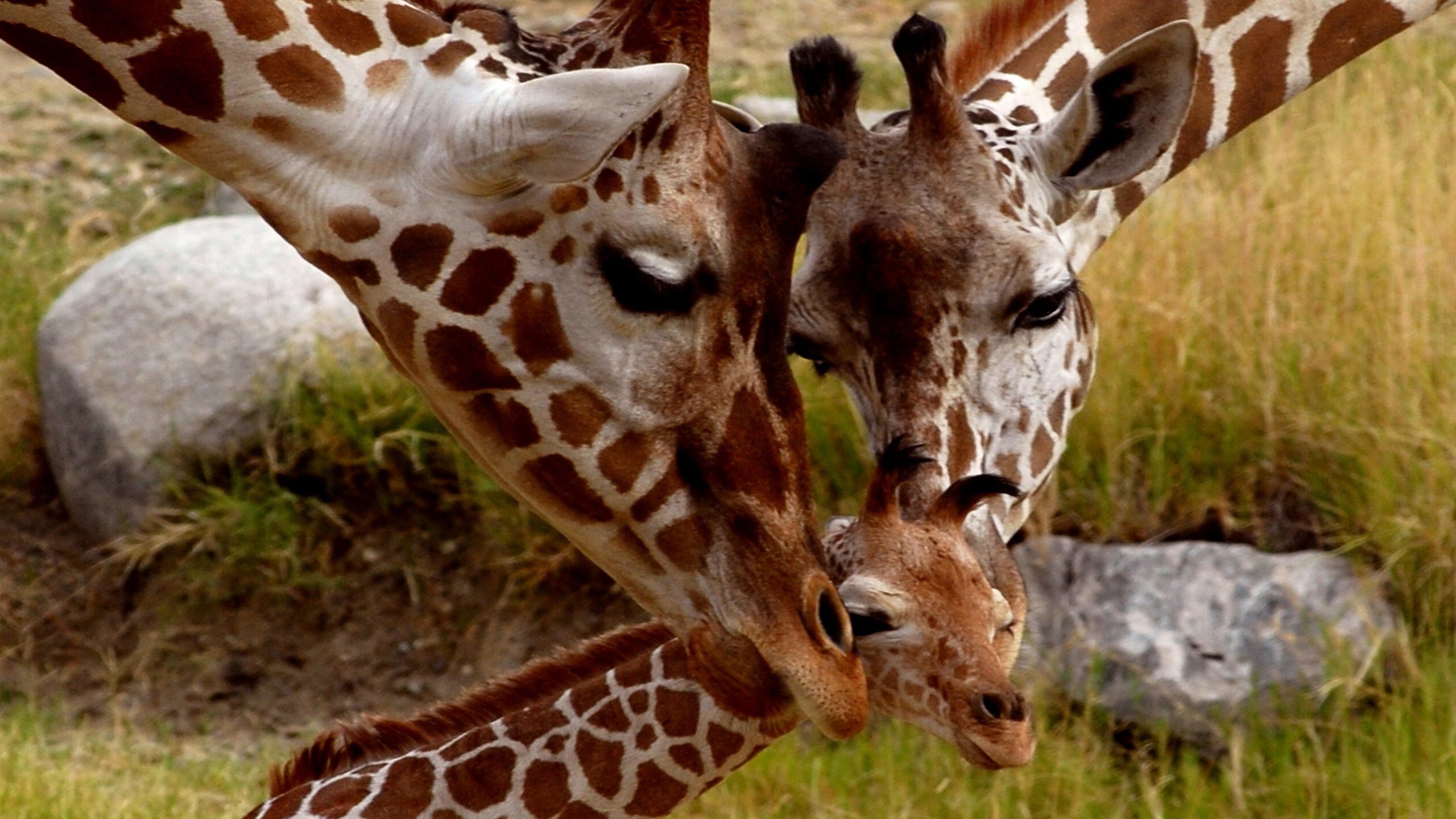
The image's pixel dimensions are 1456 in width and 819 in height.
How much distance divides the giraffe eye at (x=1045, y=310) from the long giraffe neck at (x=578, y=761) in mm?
914

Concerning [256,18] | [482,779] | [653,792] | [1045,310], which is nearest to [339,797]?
[482,779]

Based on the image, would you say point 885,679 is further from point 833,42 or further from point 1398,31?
point 1398,31

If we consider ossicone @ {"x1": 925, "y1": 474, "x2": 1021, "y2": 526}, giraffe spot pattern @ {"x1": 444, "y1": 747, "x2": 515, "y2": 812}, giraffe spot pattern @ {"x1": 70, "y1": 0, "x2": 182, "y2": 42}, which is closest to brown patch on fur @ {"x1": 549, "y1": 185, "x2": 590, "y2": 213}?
giraffe spot pattern @ {"x1": 70, "y1": 0, "x2": 182, "y2": 42}

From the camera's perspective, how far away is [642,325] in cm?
280

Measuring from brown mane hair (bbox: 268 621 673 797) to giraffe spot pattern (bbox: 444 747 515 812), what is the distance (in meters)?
0.16

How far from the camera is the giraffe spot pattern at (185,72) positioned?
9.01 ft

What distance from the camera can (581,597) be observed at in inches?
240

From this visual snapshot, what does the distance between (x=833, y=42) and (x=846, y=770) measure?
1.99 metres

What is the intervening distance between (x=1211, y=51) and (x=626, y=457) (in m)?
2.36

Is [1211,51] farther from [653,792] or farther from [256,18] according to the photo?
[256,18]

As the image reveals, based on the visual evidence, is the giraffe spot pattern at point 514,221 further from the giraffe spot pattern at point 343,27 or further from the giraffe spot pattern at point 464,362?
the giraffe spot pattern at point 343,27

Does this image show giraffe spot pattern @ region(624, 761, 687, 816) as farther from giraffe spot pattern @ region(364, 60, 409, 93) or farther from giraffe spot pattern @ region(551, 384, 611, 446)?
giraffe spot pattern @ region(364, 60, 409, 93)

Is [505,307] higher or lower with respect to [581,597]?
higher

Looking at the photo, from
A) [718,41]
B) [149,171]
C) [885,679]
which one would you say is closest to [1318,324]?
[885,679]
